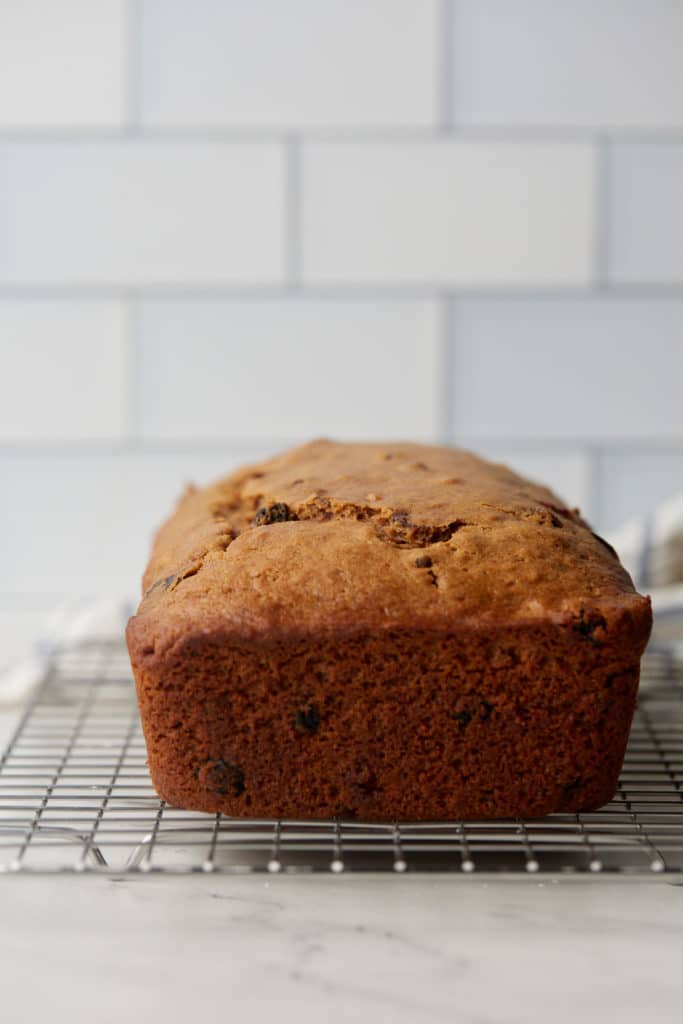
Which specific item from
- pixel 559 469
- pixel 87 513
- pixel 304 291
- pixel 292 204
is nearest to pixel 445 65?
pixel 292 204

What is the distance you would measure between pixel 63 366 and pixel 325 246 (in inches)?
22.8

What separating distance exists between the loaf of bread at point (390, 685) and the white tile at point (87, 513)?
1567 mm

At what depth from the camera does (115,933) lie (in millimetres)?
953

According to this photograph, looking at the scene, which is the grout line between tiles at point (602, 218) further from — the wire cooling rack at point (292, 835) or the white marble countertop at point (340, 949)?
the white marble countertop at point (340, 949)

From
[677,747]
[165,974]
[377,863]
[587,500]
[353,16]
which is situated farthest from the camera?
[587,500]

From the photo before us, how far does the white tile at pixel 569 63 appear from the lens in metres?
2.51

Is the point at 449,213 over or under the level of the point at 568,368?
over

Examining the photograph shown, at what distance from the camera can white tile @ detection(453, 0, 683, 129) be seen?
8.22 ft

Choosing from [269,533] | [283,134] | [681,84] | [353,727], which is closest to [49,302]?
[283,134]

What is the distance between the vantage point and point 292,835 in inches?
42.0

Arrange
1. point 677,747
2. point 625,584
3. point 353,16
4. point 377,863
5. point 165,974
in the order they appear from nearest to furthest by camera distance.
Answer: point 165,974 → point 377,863 → point 625,584 → point 677,747 → point 353,16

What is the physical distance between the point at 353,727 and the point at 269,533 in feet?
0.69

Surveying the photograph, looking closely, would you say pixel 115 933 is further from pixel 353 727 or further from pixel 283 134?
pixel 283 134

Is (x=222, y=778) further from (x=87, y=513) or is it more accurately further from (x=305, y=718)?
(x=87, y=513)
